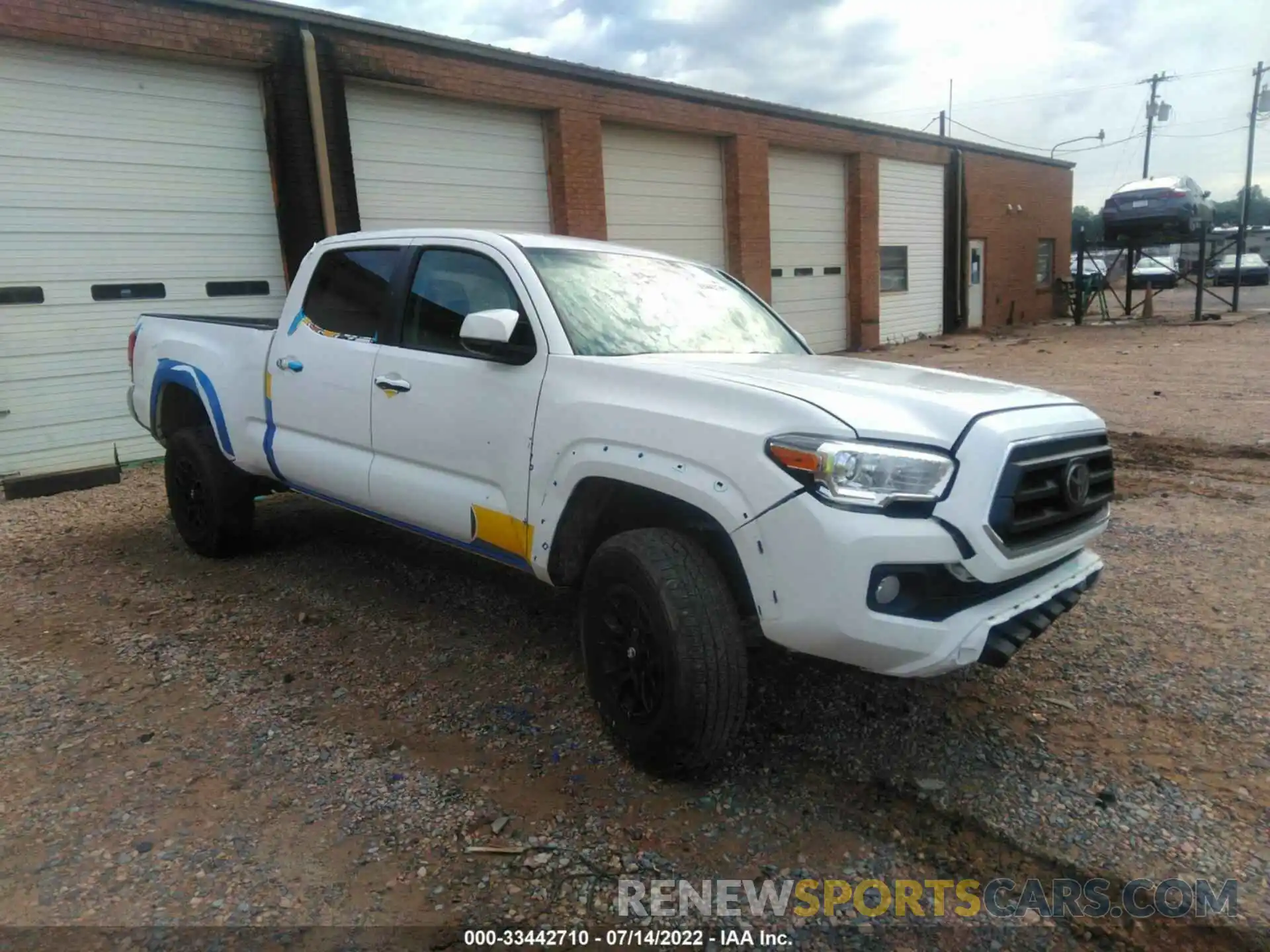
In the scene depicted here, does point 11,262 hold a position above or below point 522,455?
above

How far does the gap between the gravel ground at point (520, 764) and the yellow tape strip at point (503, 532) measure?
0.68 meters

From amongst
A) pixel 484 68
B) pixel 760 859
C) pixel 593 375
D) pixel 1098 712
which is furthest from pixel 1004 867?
pixel 484 68

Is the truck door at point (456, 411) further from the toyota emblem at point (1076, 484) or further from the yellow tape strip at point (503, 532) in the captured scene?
the toyota emblem at point (1076, 484)

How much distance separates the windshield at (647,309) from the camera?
3521 millimetres

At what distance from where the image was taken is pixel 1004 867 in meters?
2.58

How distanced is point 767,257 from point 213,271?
1020cm

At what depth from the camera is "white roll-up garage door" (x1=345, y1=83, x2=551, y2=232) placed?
36.1ft

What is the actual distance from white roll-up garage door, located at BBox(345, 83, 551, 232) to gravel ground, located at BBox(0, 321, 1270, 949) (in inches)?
282

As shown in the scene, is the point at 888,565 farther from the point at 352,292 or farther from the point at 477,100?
the point at 477,100

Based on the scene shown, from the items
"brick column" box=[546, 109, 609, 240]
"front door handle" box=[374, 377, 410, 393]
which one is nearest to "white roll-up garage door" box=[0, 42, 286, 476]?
"brick column" box=[546, 109, 609, 240]

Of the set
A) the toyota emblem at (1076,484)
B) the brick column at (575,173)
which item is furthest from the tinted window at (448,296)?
the brick column at (575,173)

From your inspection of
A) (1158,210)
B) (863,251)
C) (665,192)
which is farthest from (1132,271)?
(665,192)

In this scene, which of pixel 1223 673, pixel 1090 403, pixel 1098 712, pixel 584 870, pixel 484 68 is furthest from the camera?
pixel 484 68

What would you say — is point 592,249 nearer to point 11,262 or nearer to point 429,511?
point 429,511
